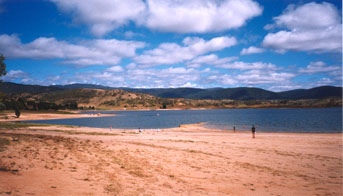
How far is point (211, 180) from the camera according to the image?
1440 cm

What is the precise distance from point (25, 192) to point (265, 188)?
12.4m

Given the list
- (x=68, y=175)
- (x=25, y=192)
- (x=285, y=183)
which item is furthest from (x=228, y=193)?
(x=25, y=192)

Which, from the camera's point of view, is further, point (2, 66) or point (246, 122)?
point (246, 122)

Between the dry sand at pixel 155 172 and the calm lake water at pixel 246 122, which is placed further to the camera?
the calm lake water at pixel 246 122

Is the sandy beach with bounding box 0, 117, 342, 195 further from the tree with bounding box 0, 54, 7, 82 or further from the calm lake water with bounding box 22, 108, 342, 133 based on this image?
the calm lake water with bounding box 22, 108, 342, 133

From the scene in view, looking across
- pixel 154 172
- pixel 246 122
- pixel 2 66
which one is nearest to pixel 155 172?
pixel 154 172

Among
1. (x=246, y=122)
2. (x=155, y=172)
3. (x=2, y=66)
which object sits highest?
(x=2, y=66)

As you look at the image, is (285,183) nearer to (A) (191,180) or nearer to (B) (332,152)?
(A) (191,180)

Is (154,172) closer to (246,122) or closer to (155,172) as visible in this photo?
(155,172)

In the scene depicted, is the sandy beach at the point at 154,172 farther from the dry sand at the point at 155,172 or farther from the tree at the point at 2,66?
the tree at the point at 2,66

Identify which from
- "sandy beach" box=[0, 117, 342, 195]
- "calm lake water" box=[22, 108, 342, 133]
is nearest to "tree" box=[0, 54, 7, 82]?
"sandy beach" box=[0, 117, 342, 195]

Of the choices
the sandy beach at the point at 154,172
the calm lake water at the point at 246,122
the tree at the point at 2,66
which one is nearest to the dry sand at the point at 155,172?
the sandy beach at the point at 154,172

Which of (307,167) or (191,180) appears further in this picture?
(307,167)

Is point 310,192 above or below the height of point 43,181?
below
